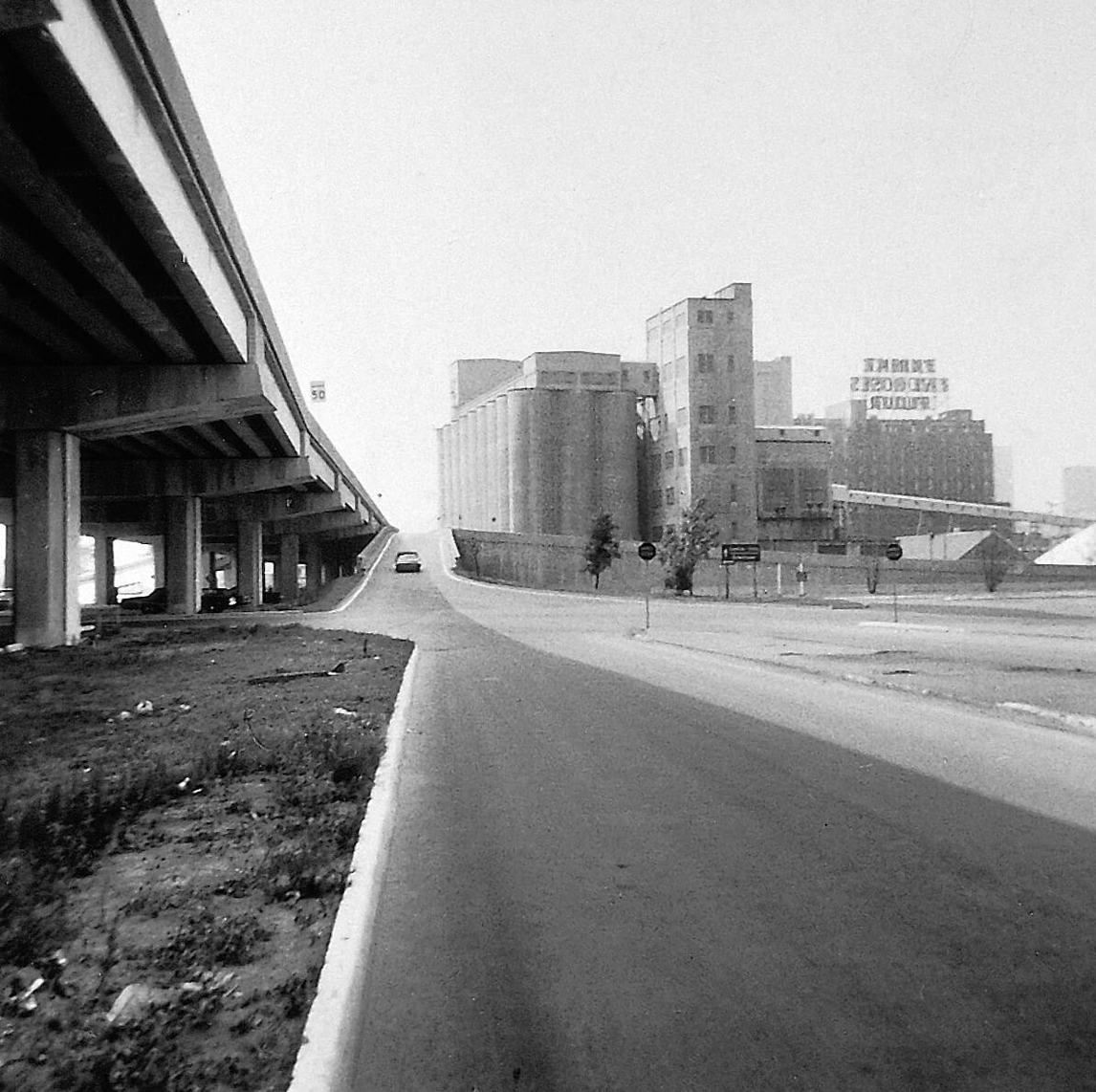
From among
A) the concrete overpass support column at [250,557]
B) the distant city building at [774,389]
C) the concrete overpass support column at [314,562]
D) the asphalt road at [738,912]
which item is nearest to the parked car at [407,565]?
the concrete overpass support column at [250,557]

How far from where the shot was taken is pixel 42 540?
28266 millimetres

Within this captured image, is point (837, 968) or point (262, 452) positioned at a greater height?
point (262, 452)

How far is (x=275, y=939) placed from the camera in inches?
200

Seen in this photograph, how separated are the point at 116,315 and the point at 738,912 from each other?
827 inches

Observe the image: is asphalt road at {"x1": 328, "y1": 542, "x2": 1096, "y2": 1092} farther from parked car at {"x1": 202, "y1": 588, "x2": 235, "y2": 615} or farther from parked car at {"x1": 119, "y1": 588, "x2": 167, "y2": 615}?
parked car at {"x1": 202, "y1": 588, "x2": 235, "y2": 615}

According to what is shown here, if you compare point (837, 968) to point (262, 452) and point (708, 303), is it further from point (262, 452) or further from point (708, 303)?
point (708, 303)

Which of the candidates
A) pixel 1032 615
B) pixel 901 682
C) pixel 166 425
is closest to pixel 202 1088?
pixel 901 682

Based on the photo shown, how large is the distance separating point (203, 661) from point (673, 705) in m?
10.9

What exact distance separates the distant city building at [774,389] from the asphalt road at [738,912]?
154 meters

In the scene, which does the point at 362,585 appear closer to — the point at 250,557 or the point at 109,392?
the point at 250,557

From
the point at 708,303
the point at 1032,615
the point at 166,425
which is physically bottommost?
the point at 1032,615

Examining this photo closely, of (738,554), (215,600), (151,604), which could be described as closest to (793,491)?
(738,554)

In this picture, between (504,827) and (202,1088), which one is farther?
(504,827)

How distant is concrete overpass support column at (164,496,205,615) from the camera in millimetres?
49750
